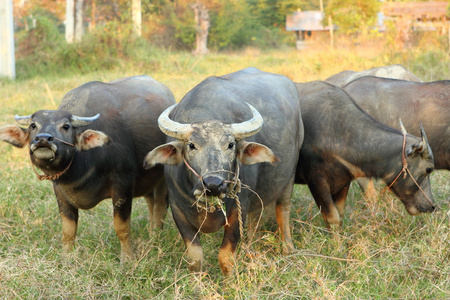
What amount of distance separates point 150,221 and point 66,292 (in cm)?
183

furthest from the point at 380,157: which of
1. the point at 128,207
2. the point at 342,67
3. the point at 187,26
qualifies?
the point at 187,26

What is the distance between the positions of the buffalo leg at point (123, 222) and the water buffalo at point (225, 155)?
574mm

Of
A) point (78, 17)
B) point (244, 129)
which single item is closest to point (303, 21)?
point (78, 17)

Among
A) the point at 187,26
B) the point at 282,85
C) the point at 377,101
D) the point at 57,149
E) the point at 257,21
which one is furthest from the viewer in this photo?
the point at 257,21

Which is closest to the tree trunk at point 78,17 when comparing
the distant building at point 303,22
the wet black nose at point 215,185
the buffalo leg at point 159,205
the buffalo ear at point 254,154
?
the buffalo leg at point 159,205

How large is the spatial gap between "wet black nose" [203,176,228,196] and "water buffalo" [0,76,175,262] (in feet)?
3.54

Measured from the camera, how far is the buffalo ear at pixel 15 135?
12.2ft

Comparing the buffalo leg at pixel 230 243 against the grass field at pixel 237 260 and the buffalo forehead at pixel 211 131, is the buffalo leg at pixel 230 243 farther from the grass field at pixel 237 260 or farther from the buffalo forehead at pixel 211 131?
the buffalo forehead at pixel 211 131

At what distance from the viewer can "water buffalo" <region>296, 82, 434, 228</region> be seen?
166 inches

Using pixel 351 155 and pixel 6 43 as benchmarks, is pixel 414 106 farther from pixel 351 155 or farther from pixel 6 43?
pixel 6 43

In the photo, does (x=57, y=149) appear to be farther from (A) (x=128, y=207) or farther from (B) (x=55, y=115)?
(A) (x=128, y=207)

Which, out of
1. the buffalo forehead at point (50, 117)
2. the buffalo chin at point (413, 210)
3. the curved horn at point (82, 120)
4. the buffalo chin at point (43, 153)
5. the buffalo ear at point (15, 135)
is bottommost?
the buffalo chin at point (413, 210)

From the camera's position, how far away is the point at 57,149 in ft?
11.5

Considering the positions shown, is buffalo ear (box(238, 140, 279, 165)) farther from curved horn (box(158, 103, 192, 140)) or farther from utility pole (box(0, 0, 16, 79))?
utility pole (box(0, 0, 16, 79))
